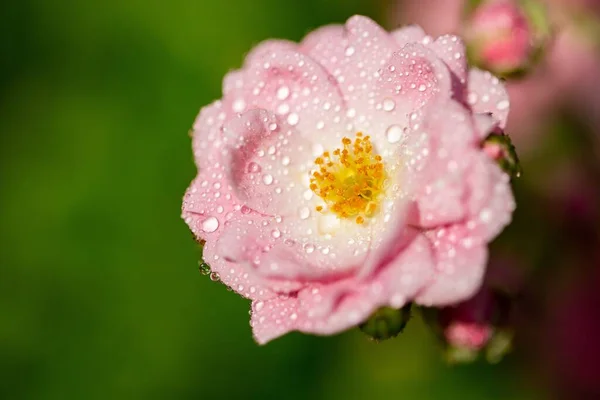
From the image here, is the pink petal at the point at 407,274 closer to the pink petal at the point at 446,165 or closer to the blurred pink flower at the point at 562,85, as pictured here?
the pink petal at the point at 446,165

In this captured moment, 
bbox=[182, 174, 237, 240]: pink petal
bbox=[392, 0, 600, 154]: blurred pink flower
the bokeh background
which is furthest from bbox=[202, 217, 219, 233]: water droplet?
the bokeh background

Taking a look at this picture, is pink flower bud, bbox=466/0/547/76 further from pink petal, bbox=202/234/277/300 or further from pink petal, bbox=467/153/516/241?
pink petal, bbox=202/234/277/300

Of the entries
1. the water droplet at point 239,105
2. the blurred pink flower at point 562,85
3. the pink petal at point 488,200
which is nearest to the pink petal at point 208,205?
the water droplet at point 239,105

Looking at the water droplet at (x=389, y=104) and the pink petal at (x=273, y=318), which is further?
the water droplet at (x=389, y=104)

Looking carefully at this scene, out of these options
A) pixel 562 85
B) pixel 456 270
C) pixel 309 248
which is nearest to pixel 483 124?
pixel 456 270

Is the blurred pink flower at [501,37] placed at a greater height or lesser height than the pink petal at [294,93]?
lesser

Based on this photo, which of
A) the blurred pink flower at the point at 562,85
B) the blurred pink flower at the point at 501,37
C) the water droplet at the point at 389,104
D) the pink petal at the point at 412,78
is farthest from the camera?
the blurred pink flower at the point at 562,85
